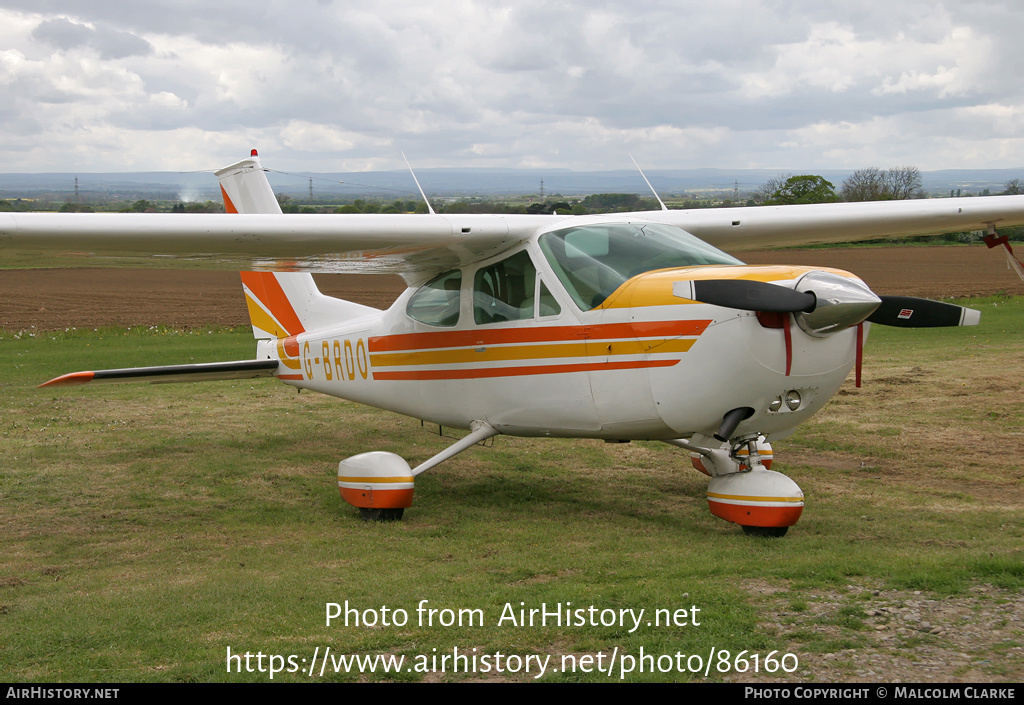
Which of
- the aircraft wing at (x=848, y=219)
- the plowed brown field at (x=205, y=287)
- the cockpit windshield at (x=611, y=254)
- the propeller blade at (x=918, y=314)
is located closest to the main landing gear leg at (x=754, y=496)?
the propeller blade at (x=918, y=314)

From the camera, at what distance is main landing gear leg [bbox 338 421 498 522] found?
Result: 23.6ft

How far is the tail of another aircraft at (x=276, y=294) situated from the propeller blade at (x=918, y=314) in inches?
209

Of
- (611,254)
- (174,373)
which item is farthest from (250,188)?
(611,254)

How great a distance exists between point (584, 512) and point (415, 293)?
2.47 metres

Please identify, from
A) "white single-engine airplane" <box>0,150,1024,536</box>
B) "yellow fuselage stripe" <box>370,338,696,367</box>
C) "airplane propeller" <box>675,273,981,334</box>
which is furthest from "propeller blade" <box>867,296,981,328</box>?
"yellow fuselage stripe" <box>370,338,696,367</box>

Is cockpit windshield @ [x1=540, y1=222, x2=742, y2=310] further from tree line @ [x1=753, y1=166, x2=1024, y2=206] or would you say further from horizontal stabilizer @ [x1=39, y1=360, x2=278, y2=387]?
tree line @ [x1=753, y1=166, x2=1024, y2=206]

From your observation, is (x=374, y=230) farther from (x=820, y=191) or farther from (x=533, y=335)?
(x=820, y=191)

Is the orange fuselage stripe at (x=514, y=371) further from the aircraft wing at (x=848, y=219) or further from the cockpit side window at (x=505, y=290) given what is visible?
the aircraft wing at (x=848, y=219)

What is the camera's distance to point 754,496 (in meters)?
6.33

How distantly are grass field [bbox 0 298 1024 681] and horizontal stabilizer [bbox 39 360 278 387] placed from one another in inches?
34.8

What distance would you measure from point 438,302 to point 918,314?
152 inches

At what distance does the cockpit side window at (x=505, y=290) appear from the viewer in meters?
7.14
